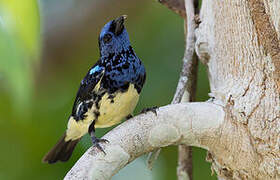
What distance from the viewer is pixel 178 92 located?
1.89m

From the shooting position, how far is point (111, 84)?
6.89 ft

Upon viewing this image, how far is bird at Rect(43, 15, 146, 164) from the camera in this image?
210cm

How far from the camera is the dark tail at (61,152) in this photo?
103 inches

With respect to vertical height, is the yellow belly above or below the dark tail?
above

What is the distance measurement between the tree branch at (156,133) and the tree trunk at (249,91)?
0.07 metres

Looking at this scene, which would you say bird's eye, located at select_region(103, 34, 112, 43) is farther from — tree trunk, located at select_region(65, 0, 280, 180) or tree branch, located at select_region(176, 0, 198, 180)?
tree trunk, located at select_region(65, 0, 280, 180)

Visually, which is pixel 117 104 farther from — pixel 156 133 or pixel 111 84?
pixel 156 133

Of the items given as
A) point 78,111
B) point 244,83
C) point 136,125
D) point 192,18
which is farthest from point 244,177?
point 78,111

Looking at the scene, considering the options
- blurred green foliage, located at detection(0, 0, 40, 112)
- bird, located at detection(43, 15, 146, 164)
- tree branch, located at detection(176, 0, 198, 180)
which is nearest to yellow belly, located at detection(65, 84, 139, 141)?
bird, located at detection(43, 15, 146, 164)

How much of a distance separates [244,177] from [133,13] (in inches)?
71.2

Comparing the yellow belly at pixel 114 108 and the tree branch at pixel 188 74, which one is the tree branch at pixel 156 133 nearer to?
the tree branch at pixel 188 74

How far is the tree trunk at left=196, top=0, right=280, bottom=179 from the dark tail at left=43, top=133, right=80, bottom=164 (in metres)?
1.10

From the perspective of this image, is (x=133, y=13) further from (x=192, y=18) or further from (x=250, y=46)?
(x=250, y=46)

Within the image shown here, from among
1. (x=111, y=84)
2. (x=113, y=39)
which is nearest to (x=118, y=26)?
(x=113, y=39)
